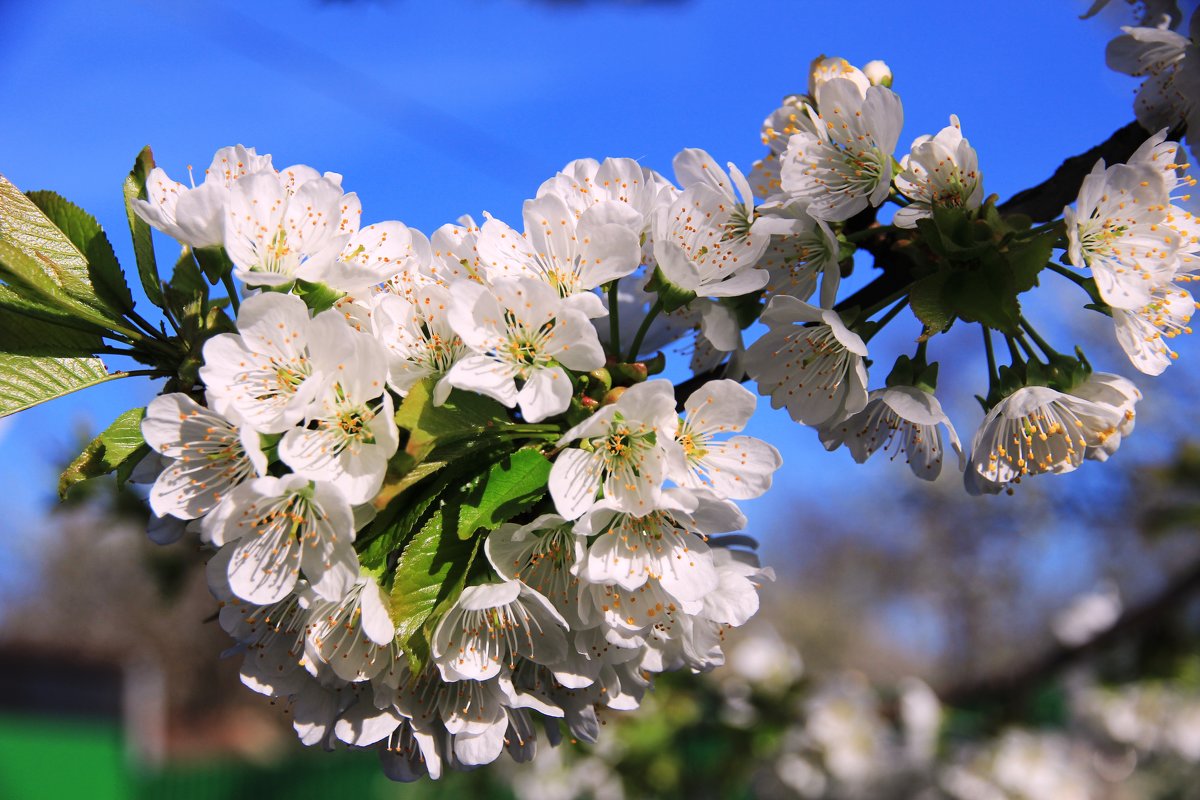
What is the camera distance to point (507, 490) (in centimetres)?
99

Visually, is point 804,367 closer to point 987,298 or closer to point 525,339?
point 987,298

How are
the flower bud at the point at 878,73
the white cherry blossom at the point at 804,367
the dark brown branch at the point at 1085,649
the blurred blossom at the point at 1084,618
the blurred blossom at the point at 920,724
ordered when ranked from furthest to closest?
the blurred blossom at the point at 1084,618
the blurred blossom at the point at 920,724
the dark brown branch at the point at 1085,649
the flower bud at the point at 878,73
the white cherry blossom at the point at 804,367

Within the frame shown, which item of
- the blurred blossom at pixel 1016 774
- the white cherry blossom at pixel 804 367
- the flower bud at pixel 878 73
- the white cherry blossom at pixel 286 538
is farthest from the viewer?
the blurred blossom at pixel 1016 774

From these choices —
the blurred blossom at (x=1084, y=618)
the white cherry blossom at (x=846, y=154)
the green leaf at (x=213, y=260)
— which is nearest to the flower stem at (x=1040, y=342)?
the white cherry blossom at (x=846, y=154)

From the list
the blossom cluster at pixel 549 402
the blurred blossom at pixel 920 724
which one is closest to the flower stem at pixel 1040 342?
the blossom cluster at pixel 549 402

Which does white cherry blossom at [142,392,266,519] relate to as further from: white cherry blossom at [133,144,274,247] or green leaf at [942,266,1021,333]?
green leaf at [942,266,1021,333]

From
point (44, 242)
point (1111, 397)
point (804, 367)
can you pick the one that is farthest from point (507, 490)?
point (1111, 397)

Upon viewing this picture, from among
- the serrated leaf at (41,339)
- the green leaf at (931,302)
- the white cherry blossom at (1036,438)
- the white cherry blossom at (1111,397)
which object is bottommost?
the serrated leaf at (41,339)

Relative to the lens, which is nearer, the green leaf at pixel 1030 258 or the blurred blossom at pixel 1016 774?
the green leaf at pixel 1030 258

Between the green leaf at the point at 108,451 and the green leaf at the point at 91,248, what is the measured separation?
0.15m

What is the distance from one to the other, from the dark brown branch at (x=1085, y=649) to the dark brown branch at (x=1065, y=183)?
252cm

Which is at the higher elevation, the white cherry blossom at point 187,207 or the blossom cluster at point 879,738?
the white cherry blossom at point 187,207

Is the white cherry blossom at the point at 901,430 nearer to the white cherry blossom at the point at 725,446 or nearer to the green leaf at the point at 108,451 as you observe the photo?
the white cherry blossom at the point at 725,446

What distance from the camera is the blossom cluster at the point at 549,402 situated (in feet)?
3.12
